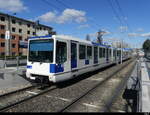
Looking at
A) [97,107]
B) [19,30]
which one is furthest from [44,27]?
[97,107]

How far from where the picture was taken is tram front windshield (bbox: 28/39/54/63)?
739 centimetres

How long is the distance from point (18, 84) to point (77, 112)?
198 inches

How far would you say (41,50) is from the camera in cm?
769

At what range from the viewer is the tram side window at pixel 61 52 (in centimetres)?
742

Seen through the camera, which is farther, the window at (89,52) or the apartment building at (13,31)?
the apartment building at (13,31)

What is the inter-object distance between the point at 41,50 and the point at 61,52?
1053mm

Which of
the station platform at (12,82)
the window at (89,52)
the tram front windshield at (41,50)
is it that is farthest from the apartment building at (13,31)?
the tram front windshield at (41,50)

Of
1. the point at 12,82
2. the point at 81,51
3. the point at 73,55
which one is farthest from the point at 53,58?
the point at 12,82

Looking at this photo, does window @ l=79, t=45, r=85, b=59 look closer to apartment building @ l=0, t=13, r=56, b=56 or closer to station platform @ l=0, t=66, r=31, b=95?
station platform @ l=0, t=66, r=31, b=95

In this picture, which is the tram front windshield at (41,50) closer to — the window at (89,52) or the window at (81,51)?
the window at (81,51)

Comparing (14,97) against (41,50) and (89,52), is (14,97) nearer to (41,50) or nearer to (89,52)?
(41,50)

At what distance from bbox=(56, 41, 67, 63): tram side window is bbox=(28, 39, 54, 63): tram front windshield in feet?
0.98

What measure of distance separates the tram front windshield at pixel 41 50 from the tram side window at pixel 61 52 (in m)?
0.30

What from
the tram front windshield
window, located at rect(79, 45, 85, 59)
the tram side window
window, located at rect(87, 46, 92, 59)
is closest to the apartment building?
window, located at rect(87, 46, 92, 59)
